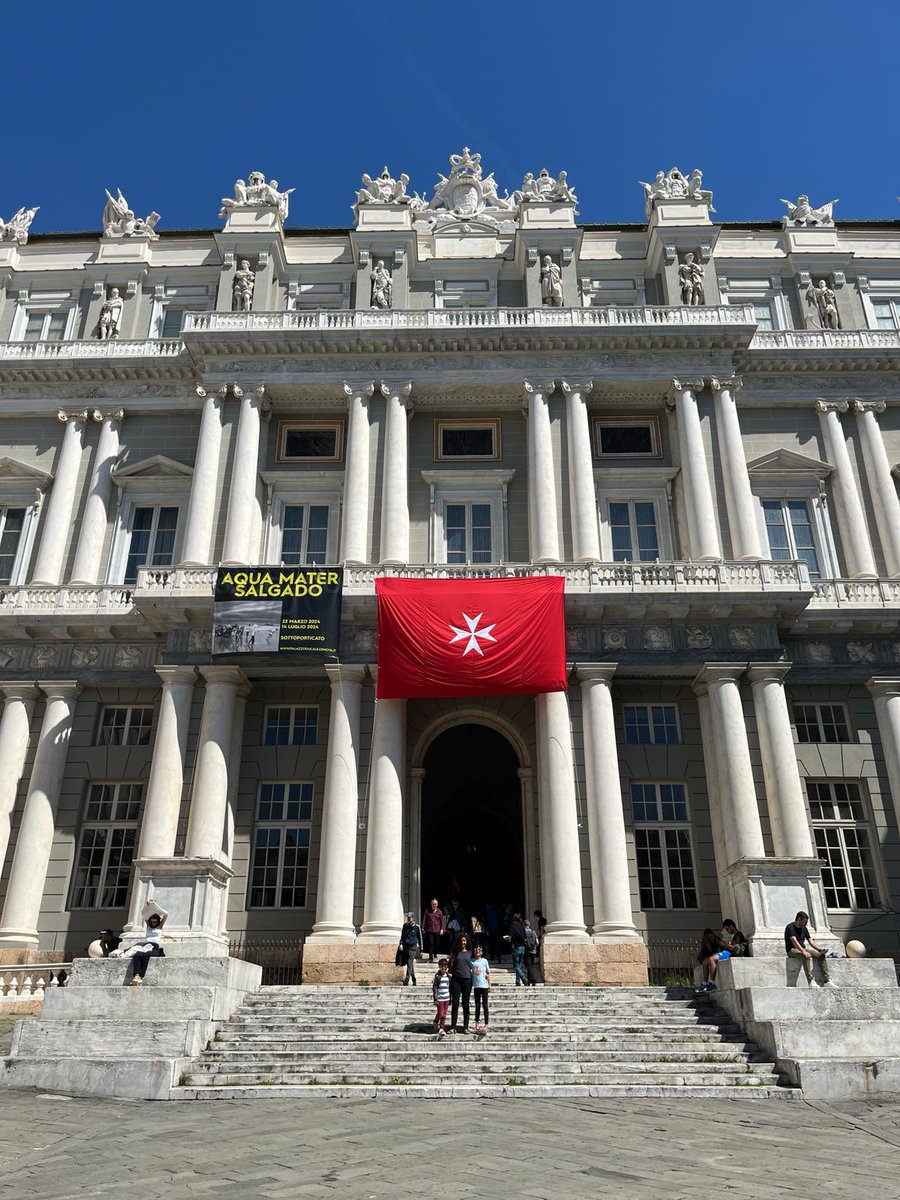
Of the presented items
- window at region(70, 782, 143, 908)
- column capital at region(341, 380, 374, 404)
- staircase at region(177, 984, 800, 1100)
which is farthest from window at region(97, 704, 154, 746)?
column capital at region(341, 380, 374, 404)

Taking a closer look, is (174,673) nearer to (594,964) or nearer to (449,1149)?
(594,964)

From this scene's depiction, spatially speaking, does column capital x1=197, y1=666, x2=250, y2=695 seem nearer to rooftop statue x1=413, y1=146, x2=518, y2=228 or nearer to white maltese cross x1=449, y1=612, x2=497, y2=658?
white maltese cross x1=449, y1=612, x2=497, y2=658

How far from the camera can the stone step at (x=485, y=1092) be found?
13406mm

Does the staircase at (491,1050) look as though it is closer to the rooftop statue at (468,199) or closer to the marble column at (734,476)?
the marble column at (734,476)

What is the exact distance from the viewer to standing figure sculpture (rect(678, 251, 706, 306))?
32.2m

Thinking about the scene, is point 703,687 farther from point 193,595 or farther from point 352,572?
point 193,595

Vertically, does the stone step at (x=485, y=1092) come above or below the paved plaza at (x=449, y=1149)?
above

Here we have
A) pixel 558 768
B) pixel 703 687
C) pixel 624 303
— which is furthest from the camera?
pixel 624 303

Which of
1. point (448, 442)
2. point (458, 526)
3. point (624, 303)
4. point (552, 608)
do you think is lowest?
point (552, 608)

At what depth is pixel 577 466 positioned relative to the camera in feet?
94.3

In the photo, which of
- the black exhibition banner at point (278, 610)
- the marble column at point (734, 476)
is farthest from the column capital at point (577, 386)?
the black exhibition banner at point (278, 610)

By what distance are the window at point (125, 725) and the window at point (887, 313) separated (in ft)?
91.8

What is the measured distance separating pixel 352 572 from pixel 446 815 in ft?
40.3

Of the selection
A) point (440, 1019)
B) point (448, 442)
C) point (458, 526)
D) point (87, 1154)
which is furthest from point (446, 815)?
point (87, 1154)
